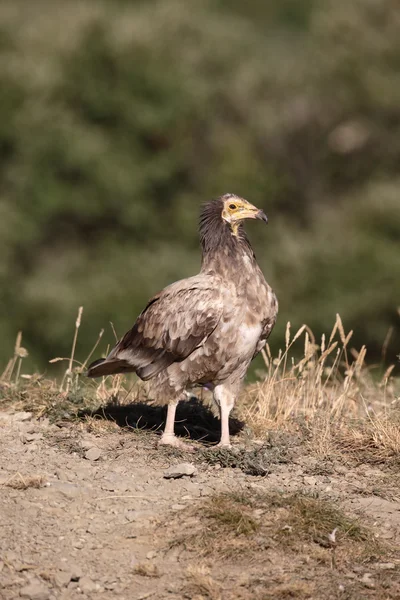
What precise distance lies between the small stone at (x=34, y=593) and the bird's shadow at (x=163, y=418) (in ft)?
7.93

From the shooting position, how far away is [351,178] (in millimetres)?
35000

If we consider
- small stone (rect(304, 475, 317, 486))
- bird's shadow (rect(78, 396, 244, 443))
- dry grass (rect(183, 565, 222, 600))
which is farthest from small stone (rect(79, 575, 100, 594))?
bird's shadow (rect(78, 396, 244, 443))

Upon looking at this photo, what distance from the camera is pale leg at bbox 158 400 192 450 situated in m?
7.12

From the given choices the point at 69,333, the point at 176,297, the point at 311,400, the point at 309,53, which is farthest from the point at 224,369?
the point at 309,53

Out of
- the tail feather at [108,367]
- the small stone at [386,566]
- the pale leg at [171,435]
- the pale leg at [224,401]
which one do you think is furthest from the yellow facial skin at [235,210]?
the small stone at [386,566]

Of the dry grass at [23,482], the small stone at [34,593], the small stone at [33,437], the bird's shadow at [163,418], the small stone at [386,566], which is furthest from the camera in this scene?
the bird's shadow at [163,418]

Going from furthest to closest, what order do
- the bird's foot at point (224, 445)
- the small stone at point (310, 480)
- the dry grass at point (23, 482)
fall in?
the bird's foot at point (224, 445), the small stone at point (310, 480), the dry grass at point (23, 482)

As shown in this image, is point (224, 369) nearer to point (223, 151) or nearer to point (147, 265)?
point (147, 265)

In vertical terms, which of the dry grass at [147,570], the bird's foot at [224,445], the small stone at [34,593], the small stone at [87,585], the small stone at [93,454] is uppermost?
the bird's foot at [224,445]

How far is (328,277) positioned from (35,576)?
22863 millimetres

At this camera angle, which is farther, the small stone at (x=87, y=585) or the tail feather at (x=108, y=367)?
the tail feather at (x=108, y=367)

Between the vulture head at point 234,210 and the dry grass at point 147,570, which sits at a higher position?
the vulture head at point 234,210

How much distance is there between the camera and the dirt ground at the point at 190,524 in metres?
5.18

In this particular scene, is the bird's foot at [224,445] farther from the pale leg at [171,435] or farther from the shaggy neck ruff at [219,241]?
the shaggy neck ruff at [219,241]
